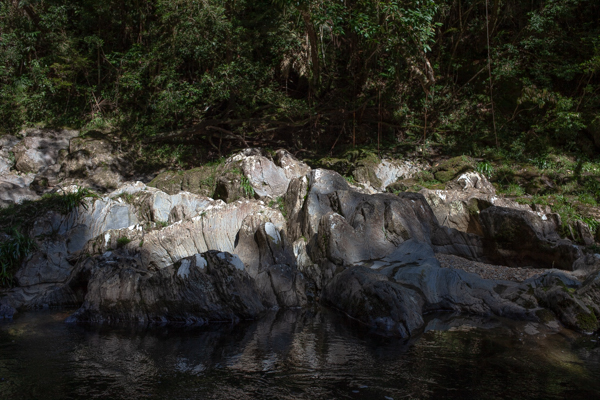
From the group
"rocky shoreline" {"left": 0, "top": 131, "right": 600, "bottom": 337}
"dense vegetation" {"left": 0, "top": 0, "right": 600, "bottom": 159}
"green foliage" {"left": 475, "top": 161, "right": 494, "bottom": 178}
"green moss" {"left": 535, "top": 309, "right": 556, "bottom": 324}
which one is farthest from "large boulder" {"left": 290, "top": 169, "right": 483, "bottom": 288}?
"dense vegetation" {"left": 0, "top": 0, "right": 600, "bottom": 159}

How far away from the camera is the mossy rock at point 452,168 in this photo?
42.3ft

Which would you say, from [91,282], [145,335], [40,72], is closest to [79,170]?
[40,72]

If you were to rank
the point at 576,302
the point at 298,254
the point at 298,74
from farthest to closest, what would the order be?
the point at 298,74 < the point at 298,254 < the point at 576,302

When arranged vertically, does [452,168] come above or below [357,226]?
above

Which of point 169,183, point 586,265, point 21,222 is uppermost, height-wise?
point 169,183

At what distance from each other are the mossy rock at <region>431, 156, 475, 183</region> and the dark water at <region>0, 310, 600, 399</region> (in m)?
6.97

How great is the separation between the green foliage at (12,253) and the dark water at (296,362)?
2966 mm

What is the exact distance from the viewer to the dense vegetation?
14.1 m

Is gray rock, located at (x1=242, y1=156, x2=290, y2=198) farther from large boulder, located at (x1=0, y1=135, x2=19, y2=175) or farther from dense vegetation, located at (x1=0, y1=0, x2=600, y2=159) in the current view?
large boulder, located at (x1=0, y1=135, x2=19, y2=175)

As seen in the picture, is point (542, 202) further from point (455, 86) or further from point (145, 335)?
point (145, 335)

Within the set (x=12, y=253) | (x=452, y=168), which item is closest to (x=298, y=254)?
(x=12, y=253)

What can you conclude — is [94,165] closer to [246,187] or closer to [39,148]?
[39,148]

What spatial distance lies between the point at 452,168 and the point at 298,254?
6.58 metres

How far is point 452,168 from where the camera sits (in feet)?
43.1
